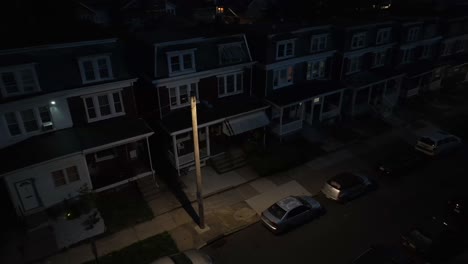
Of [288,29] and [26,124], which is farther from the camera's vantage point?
[288,29]

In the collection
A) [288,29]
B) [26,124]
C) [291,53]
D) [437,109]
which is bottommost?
[437,109]

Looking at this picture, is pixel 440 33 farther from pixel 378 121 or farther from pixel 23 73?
→ pixel 23 73

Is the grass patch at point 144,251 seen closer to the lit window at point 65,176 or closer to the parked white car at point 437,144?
the lit window at point 65,176

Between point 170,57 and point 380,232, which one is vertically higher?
point 170,57

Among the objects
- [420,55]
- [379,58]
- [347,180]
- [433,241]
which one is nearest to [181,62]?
[347,180]

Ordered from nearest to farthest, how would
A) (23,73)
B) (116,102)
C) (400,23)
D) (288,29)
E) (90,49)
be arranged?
(23,73)
(90,49)
(116,102)
(288,29)
(400,23)

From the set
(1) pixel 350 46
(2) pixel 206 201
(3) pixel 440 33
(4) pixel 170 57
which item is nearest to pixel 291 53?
(1) pixel 350 46

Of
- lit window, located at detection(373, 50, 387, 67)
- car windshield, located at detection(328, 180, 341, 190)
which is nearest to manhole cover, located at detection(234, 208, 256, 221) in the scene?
car windshield, located at detection(328, 180, 341, 190)
